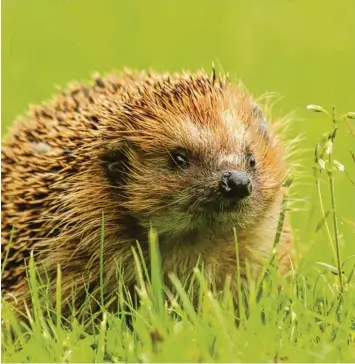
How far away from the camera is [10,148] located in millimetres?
7520

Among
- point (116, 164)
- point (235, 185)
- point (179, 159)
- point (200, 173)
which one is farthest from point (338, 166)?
point (116, 164)

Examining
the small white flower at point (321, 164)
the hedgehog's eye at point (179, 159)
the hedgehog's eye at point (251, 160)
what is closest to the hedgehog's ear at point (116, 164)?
the hedgehog's eye at point (179, 159)

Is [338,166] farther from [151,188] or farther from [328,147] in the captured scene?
[151,188]

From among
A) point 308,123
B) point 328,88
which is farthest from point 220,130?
point 328,88

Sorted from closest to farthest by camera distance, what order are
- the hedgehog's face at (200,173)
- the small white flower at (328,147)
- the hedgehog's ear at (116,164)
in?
the small white flower at (328,147) → the hedgehog's face at (200,173) → the hedgehog's ear at (116,164)

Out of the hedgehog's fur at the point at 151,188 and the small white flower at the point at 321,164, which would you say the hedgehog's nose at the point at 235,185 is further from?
the small white flower at the point at 321,164

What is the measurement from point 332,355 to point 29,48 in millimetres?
9138

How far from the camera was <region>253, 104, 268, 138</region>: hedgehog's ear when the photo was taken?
665 cm

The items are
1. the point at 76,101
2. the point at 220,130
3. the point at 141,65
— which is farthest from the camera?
the point at 141,65

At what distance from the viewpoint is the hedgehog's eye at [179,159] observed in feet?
20.2

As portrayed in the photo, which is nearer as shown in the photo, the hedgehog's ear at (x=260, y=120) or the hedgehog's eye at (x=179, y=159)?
the hedgehog's eye at (x=179, y=159)

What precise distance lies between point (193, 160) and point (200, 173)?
0.35 ft

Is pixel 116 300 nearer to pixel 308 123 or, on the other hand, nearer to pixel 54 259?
Answer: pixel 54 259

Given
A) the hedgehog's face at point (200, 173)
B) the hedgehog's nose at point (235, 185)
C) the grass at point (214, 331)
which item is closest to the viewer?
the grass at point (214, 331)
